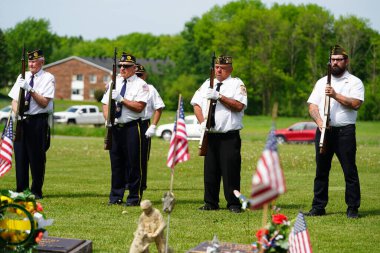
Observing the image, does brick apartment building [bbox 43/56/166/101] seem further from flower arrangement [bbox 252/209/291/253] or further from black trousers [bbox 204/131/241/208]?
flower arrangement [bbox 252/209/291/253]

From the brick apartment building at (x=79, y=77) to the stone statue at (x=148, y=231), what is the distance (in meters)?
118

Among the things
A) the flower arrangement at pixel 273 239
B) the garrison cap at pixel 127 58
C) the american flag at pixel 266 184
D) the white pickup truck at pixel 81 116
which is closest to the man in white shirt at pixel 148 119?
the garrison cap at pixel 127 58

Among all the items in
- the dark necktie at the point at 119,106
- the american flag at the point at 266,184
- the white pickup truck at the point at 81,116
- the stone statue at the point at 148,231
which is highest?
the dark necktie at the point at 119,106

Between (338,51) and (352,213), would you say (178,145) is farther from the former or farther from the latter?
(352,213)

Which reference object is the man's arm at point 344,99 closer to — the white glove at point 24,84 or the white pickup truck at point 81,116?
the white glove at point 24,84

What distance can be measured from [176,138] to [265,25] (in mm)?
90597

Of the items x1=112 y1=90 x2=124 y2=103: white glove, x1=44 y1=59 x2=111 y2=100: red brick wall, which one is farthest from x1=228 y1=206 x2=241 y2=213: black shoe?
x1=44 y1=59 x2=111 y2=100: red brick wall

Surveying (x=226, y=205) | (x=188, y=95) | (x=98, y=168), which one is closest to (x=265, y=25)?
(x=188, y=95)

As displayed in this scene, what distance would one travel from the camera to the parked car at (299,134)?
45625mm

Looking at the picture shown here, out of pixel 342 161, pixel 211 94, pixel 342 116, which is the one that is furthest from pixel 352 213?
pixel 211 94

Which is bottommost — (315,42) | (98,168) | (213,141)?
(98,168)

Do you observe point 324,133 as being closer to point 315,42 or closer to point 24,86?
point 24,86

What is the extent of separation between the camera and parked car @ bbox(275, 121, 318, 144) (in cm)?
4562

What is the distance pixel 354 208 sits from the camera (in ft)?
37.4
